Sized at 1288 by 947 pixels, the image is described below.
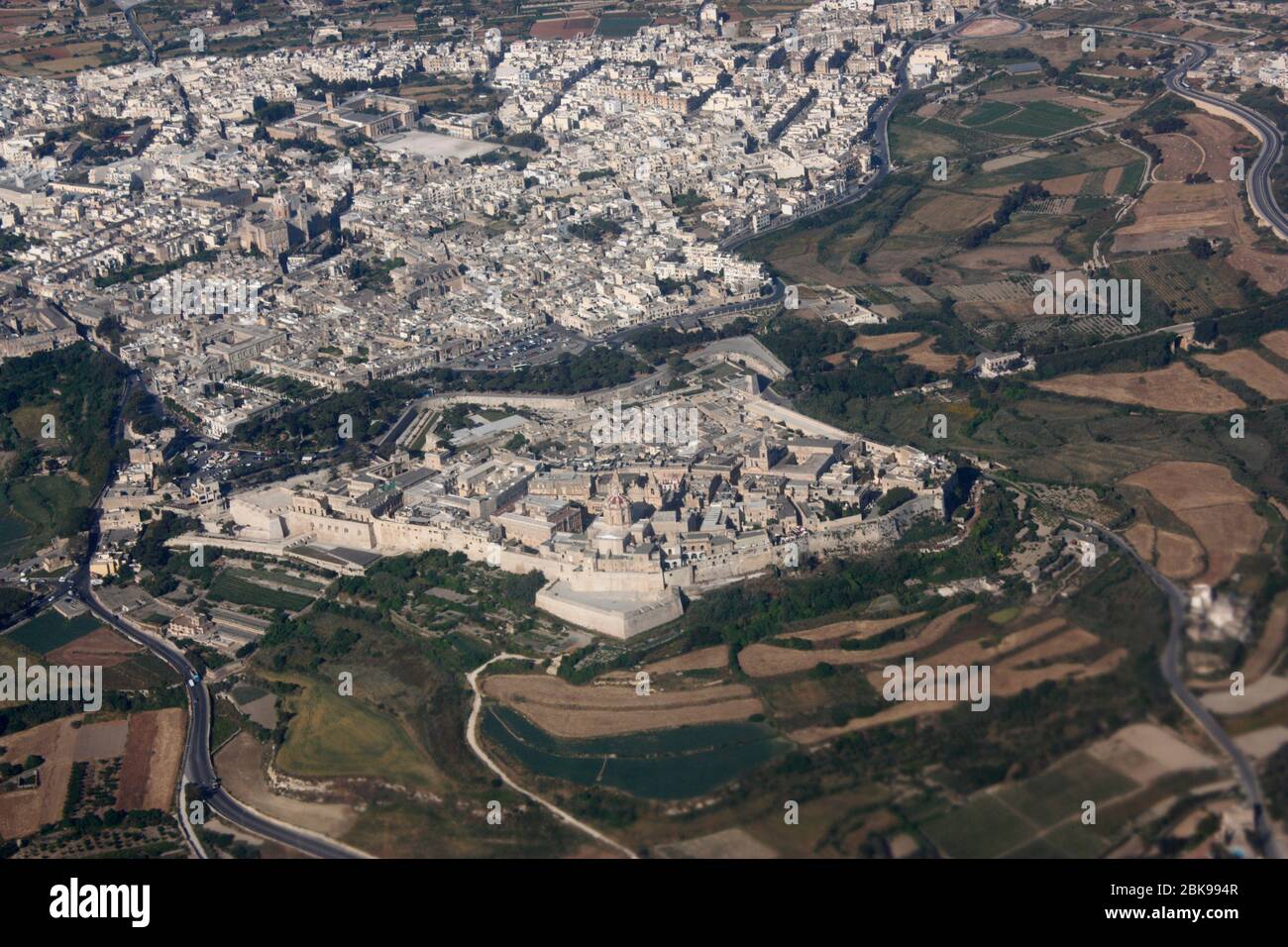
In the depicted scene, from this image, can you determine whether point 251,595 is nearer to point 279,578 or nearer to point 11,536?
point 279,578

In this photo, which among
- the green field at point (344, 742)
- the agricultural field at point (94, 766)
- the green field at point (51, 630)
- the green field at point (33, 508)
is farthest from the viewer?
the green field at point (33, 508)

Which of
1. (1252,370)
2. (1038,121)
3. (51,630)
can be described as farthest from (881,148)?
(51,630)

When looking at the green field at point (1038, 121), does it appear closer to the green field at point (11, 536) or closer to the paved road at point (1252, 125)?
the paved road at point (1252, 125)

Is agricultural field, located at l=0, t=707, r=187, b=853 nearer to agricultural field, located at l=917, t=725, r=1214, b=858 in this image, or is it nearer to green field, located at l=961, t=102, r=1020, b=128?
agricultural field, located at l=917, t=725, r=1214, b=858

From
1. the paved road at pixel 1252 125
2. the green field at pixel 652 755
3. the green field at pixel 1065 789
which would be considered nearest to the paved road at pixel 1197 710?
the green field at pixel 1065 789
